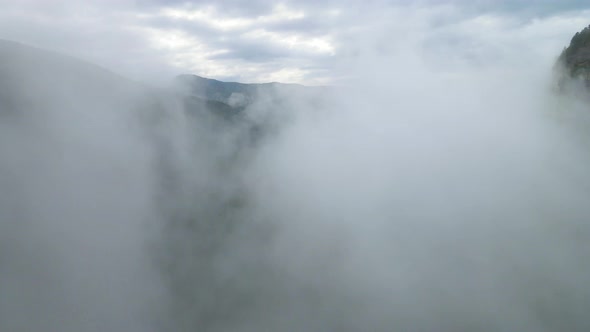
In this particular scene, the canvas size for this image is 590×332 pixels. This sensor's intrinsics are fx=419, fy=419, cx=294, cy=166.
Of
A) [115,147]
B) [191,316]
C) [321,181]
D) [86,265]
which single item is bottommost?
[191,316]

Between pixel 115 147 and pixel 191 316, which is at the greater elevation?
pixel 115 147

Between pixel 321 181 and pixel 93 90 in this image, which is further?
pixel 321 181

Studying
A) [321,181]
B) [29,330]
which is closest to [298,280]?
[321,181]

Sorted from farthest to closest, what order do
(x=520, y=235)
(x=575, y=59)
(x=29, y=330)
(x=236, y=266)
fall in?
1. (x=575, y=59)
2. (x=236, y=266)
3. (x=520, y=235)
4. (x=29, y=330)

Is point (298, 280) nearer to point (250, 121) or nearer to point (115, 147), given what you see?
point (115, 147)

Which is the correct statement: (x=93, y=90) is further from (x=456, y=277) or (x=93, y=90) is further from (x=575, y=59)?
(x=575, y=59)

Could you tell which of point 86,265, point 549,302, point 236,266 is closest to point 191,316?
point 236,266

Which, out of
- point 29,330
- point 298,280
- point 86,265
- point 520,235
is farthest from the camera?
point 298,280

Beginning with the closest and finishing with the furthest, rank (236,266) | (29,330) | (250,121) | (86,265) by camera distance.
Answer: (29,330) → (86,265) → (236,266) → (250,121)

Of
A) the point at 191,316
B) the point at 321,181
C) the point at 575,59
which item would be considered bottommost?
the point at 191,316
